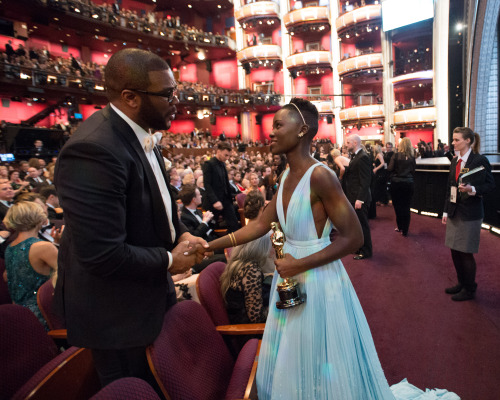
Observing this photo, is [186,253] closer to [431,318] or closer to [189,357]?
[189,357]

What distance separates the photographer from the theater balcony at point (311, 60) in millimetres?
22875

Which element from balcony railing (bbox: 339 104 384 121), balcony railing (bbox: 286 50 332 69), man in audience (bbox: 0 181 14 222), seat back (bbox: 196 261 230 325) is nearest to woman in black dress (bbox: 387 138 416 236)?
seat back (bbox: 196 261 230 325)

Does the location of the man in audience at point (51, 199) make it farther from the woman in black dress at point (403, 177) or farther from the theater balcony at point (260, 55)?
the theater balcony at point (260, 55)

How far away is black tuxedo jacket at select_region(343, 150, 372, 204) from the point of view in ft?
14.9

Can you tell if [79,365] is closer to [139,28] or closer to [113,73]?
[113,73]

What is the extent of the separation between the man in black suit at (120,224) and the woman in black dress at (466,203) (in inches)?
110

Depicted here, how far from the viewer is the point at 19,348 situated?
1.65m

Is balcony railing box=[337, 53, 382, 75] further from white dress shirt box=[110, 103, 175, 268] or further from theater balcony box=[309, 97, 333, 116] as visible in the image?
white dress shirt box=[110, 103, 175, 268]

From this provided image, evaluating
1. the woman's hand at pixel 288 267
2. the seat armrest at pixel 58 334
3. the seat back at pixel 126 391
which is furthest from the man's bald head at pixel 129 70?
the seat armrest at pixel 58 334

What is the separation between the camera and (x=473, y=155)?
124 inches

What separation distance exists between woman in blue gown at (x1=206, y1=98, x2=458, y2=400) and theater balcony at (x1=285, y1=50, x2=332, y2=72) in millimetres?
23529

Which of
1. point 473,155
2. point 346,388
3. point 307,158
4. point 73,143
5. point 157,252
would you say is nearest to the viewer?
point 73,143

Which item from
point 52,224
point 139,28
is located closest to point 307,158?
point 52,224

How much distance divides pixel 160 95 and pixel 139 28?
2252cm
